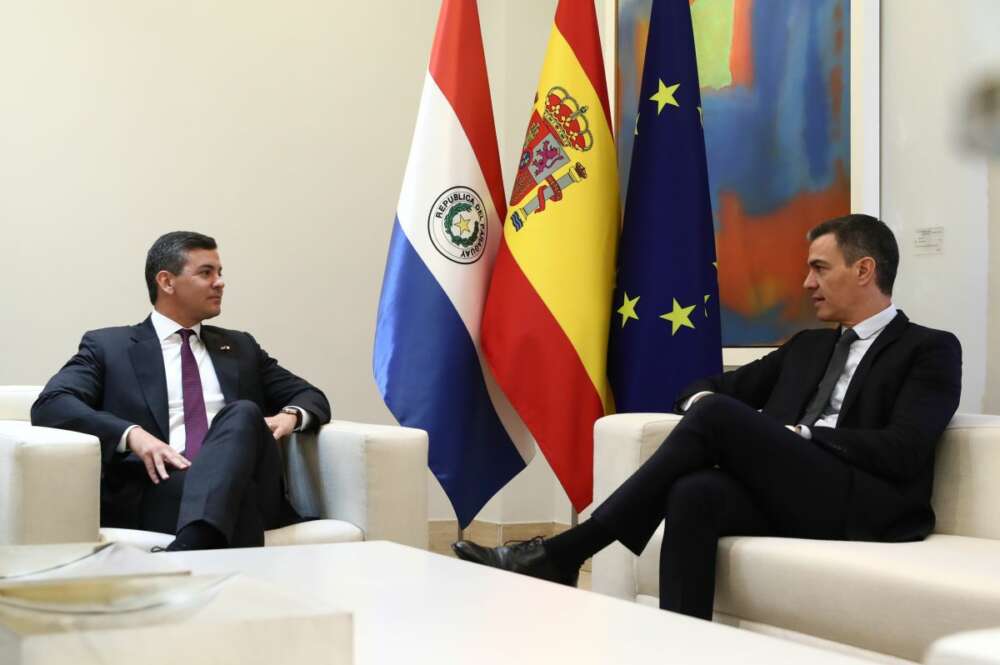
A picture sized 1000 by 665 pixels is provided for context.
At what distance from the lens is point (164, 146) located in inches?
180

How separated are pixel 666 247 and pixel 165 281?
158 centimetres

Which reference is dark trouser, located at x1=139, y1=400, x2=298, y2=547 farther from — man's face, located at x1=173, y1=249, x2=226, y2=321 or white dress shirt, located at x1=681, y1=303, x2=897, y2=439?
white dress shirt, located at x1=681, y1=303, x2=897, y2=439

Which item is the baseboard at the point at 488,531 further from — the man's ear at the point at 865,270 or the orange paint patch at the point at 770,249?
the man's ear at the point at 865,270

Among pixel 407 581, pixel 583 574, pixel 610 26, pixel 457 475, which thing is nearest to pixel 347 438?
pixel 457 475

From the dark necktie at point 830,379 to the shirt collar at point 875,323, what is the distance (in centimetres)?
2

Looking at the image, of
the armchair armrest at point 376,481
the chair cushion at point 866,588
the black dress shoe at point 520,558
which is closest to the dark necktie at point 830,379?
the chair cushion at point 866,588

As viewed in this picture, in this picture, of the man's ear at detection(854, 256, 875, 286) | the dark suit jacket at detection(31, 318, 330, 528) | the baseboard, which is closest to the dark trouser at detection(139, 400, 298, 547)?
the dark suit jacket at detection(31, 318, 330, 528)

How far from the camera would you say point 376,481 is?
9.61ft

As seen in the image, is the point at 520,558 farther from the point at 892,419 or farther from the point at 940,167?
the point at 940,167

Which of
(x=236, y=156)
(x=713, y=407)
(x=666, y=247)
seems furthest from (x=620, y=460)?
(x=236, y=156)

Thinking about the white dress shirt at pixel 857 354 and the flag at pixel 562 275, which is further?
the flag at pixel 562 275

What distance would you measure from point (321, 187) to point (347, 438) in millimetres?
2142

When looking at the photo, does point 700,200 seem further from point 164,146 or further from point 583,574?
point 164,146

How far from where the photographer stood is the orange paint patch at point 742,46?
416 cm
